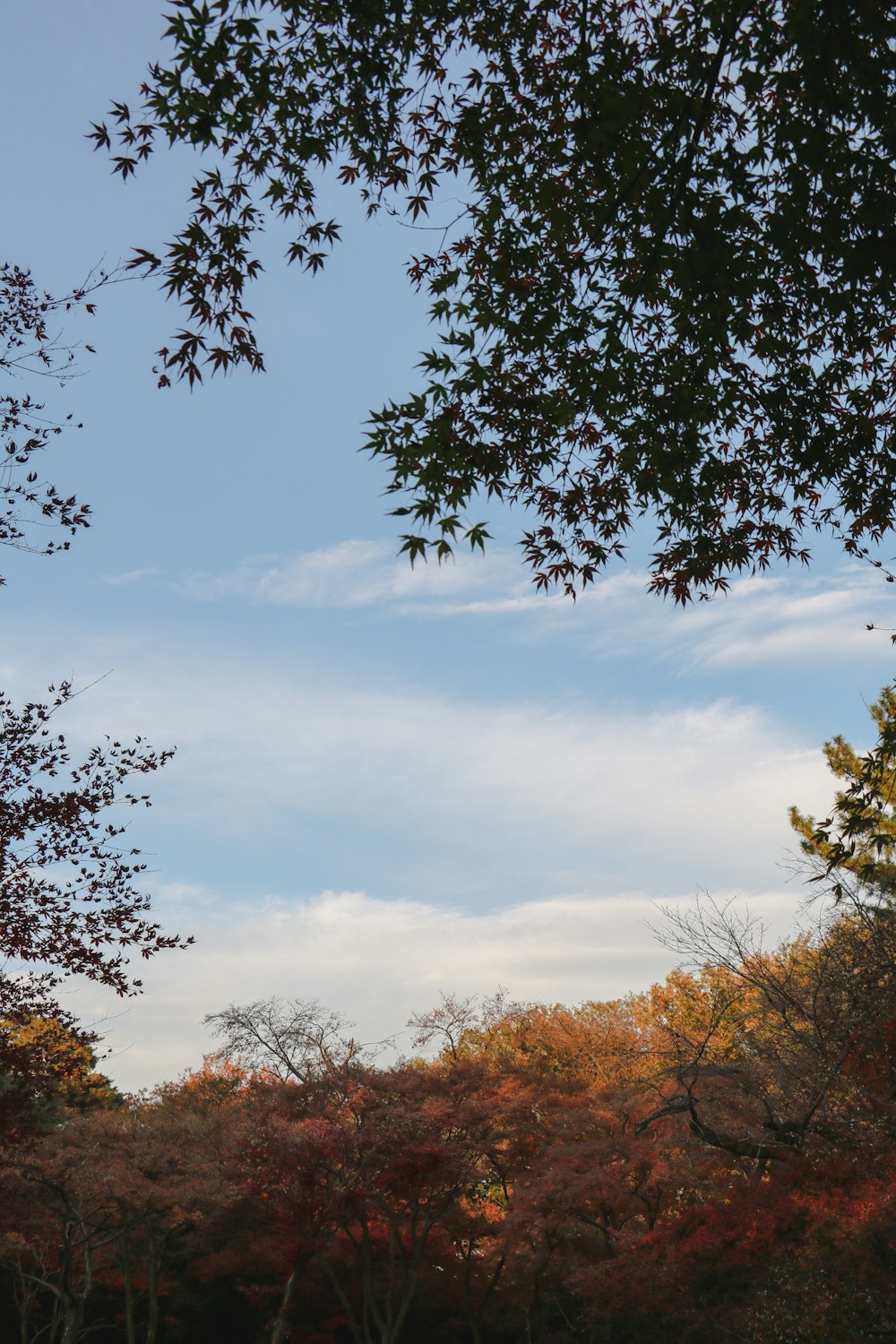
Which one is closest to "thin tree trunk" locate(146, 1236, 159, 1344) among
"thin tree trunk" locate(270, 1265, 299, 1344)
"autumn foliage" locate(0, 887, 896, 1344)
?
"autumn foliage" locate(0, 887, 896, 1344)

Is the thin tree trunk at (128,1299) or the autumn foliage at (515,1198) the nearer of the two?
the autumn foliage at (515,1198)

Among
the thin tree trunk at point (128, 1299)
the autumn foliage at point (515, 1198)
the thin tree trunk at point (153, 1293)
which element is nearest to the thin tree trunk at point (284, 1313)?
the autumn foliage at point (515, 1198)

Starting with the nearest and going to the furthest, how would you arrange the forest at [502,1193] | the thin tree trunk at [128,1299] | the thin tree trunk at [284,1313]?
1. the forest at [502,1193]
2. the thin tree trunk at [284,1313]
3. the thin tree trunk at [128,1299]

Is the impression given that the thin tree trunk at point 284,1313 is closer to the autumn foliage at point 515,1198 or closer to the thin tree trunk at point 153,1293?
the autumn foliage at point 515,1198

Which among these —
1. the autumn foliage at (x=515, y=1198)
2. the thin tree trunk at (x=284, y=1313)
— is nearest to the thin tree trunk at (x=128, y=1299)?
the autumn foliage at (x=515, y=1198)

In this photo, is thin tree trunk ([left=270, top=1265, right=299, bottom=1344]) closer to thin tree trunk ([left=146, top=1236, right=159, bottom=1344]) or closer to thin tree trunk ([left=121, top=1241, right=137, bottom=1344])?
thin tree trunk ([left=146, top=1236, right=159, bottom=1344])

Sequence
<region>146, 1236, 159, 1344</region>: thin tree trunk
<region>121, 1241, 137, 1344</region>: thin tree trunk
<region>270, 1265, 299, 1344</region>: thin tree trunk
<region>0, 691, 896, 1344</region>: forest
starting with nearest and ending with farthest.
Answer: <region>0, 691, 896, 1344</region>: forest
<region>270, 1265, 299, 1344</region>: thin tree trunk
<region>121, 1241, 137, 1344</region>: thin tree trunk
<region>146, 1236, 159, 1344</region>: thin tree trunk

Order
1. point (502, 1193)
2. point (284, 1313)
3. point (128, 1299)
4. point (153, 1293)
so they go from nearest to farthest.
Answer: point (284, 1313)
point (153, 1293)
point (128, 1299)
point (502, 1193)

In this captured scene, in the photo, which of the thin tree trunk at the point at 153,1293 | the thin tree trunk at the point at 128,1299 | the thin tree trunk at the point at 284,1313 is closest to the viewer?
the thin tree trunk at the point at 284,1313

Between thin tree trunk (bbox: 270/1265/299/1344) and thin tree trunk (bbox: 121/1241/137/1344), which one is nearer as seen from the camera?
thin tree trunk (bbox: 270/1265/299/1344)

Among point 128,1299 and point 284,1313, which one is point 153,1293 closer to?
point 128,1299

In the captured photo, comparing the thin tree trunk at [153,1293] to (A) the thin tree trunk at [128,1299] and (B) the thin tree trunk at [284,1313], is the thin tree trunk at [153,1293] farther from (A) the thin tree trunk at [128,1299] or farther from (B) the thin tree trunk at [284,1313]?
(B) the thin tree trunk at [284,1313]

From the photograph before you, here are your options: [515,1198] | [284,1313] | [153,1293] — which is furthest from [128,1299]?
[515,1198]

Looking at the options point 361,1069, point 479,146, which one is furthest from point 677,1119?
point 479,146
